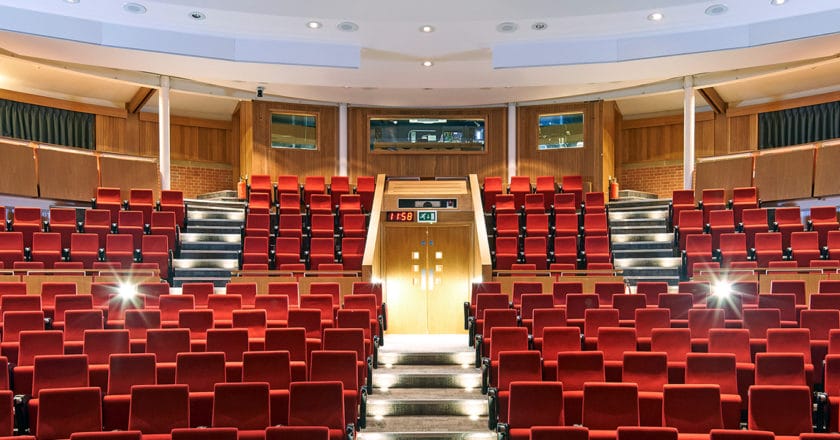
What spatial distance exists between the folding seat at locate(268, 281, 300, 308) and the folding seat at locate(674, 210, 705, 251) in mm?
3291

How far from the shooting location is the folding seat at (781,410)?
130 inches

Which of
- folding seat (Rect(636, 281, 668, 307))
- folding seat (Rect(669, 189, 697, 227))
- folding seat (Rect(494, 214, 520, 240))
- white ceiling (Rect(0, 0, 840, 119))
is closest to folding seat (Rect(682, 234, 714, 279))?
folding seat (Rect(669, 189, 697, 227))

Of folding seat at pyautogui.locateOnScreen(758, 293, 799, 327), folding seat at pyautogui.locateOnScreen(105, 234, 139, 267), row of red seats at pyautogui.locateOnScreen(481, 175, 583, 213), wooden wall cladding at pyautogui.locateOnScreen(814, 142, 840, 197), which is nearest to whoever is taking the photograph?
folding seat at pyautogui.locateOnScreen(758, 293, 799, 327)

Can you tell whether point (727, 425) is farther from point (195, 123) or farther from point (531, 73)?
point (195, 123)

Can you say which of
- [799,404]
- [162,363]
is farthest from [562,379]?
[162,363]

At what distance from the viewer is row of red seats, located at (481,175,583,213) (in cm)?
806

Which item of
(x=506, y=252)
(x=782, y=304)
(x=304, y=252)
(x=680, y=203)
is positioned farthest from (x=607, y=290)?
(x=304, y=252)

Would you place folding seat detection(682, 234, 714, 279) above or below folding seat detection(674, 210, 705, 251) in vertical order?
below

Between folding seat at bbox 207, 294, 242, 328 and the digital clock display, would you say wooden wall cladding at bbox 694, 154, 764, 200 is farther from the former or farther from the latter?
folding seat at bbox 207, 294, 242, 328

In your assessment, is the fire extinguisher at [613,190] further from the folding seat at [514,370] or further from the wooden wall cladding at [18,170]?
the wooden wall cladding at [18,170]

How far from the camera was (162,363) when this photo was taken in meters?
4.00

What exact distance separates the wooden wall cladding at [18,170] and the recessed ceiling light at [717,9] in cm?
594

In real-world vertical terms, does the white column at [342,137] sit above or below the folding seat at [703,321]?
above

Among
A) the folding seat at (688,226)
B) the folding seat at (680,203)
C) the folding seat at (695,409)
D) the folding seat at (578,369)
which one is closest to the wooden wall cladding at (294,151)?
the folding seat at (680,203)
